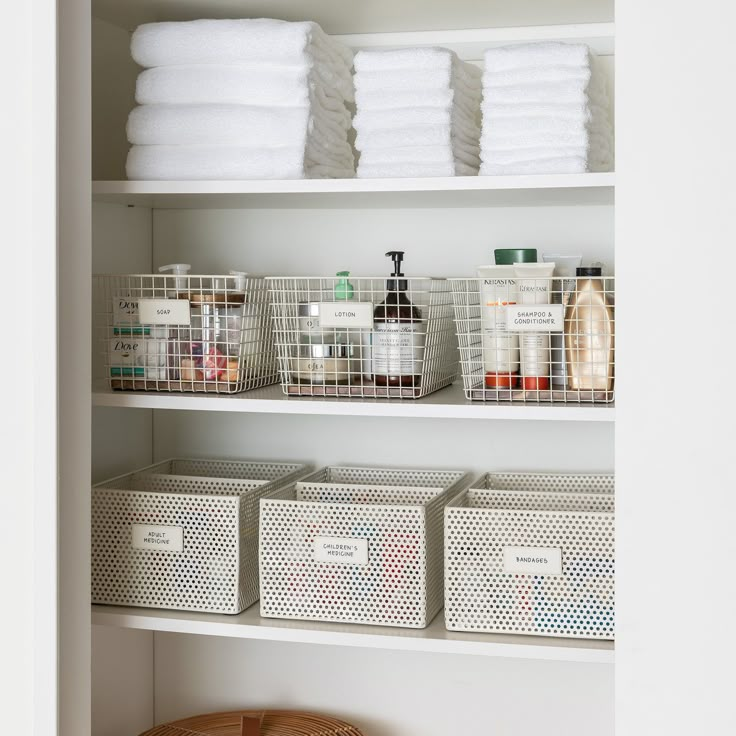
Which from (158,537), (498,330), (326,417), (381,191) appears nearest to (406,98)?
(381,191)

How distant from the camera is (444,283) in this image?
168cm

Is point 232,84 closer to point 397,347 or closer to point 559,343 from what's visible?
point 397,347

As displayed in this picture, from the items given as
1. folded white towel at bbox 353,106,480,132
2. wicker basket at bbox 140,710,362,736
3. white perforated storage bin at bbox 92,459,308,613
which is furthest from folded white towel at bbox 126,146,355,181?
wicker basket at bbox 140,710,362,736

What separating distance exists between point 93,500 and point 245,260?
0.56 m

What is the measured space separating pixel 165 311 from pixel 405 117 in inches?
18.4

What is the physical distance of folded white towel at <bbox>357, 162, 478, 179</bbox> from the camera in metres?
1.41

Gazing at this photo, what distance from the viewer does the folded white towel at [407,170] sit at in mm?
1408

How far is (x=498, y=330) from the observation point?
Result: 4.61 ft

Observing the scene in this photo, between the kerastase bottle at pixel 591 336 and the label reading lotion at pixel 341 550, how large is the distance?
0.39m

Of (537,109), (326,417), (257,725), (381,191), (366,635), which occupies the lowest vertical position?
(257,725)
